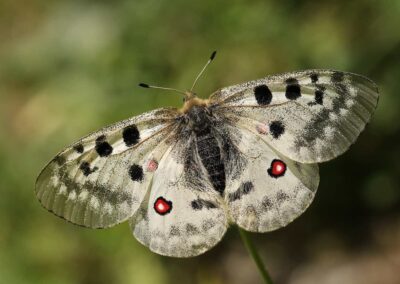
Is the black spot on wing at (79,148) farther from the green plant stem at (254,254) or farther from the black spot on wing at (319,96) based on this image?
the black spot on wing at (319,96)

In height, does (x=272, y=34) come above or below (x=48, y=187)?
above

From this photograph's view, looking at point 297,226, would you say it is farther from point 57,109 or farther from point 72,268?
point 57,109

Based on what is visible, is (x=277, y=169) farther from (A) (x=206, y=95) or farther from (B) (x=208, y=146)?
(A) (x=206, y=95)

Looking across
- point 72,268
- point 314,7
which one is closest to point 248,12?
point 314,7

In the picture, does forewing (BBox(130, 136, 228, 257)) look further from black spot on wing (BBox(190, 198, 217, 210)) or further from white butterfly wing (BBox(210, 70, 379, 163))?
white butterfly wing (BBox(210, 70, 379, 163))

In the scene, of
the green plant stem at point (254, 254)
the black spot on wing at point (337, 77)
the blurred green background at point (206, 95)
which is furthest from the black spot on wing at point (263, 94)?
the blurred green background at point (206, 95)

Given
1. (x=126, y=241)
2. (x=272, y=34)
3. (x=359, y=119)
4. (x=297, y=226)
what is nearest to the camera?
(x=359, y=119)
